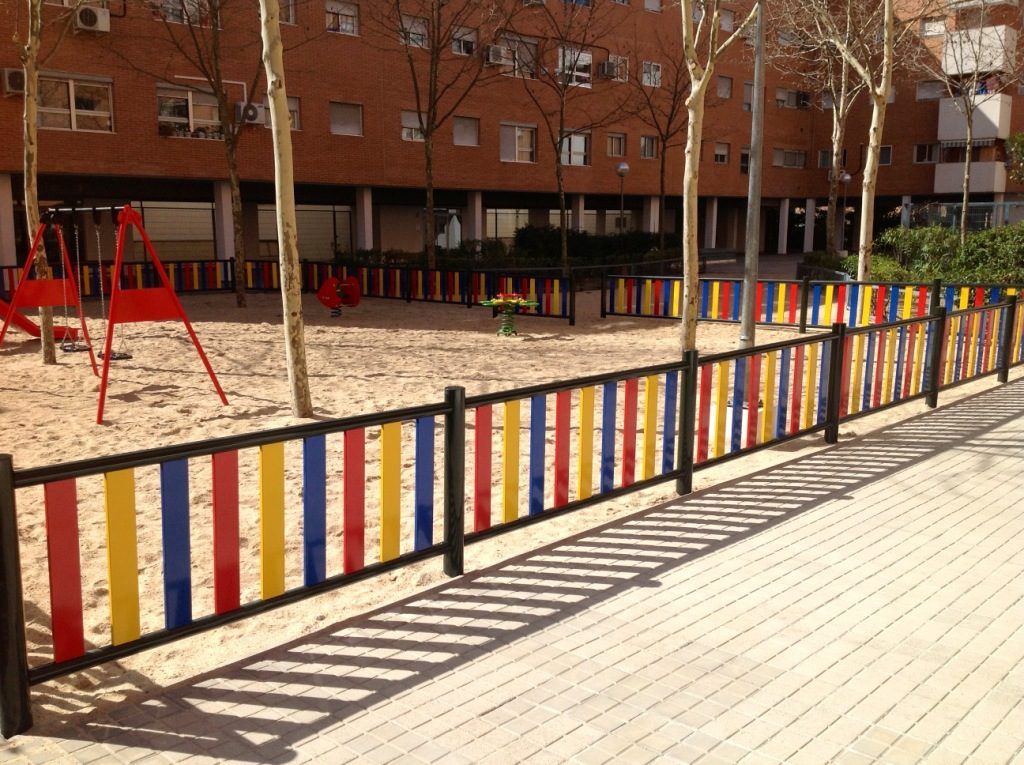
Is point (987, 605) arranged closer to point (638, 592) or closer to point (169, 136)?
point (638, 592)

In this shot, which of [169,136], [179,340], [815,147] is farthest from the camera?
[815,147]

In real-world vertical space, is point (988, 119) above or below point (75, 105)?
above

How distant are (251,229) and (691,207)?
84.0 feet

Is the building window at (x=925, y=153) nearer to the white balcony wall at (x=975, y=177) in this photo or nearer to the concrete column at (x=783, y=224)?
the white balcony wall at (x=975, y=177)

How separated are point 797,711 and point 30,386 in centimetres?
1071

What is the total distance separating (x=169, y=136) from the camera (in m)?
26.9

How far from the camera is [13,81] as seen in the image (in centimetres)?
2308

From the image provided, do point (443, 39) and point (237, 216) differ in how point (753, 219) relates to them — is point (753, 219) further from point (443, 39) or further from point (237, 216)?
point (443, 39)

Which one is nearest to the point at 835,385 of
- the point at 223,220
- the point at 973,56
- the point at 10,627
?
the point at 10,627

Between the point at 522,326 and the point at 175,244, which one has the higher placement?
the point at 175,244

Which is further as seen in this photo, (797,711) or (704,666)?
(704,666)

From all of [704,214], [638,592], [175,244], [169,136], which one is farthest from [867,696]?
[704,214]

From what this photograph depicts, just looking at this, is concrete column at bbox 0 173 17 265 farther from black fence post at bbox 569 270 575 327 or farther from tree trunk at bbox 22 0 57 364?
black fence post at bbox 569 270 575 327

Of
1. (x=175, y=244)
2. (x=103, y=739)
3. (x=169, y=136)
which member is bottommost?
(x=103, y=739)
